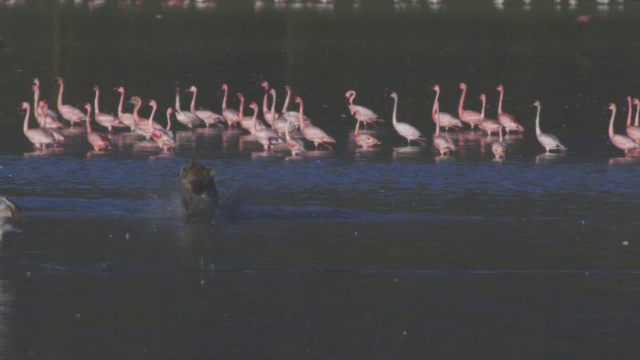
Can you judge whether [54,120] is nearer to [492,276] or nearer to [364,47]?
[492,276]

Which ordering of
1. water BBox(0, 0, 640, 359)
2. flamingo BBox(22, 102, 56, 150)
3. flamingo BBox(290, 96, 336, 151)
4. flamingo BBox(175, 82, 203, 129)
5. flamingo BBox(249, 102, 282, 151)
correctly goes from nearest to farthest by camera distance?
water BBox(0, 0, 640, 359), flamingo BBox(22, 102, 56, 150), flamingo BBox(249, 102, 282, 151), flamingo BBox(290, 96, 336, 151), flamingo BBox(175, 82, 203, 129)

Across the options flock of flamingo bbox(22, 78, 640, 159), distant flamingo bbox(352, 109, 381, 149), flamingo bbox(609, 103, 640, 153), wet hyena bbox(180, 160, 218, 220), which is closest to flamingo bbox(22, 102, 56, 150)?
flock of flamingo bbox(22, 78, 640, 159)

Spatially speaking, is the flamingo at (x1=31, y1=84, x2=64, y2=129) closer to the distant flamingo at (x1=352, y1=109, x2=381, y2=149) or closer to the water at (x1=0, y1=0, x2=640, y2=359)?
the water at (x1=0, y1=0, x2=640, y2=359)

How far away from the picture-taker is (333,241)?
51.0 feet

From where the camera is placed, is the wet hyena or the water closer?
the water

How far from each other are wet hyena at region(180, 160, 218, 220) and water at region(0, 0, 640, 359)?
0.86 feet

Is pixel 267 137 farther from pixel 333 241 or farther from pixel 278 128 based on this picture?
pixel 333 241

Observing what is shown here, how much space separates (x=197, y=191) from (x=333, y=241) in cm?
185

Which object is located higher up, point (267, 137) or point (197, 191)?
point (197, 191)

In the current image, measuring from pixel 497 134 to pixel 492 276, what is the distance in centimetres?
1409

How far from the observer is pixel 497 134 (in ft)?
91.1

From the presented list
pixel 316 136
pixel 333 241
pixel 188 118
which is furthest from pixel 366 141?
pixel 333 241

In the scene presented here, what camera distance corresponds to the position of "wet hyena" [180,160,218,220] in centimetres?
1672

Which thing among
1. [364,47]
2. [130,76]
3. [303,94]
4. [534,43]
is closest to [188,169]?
[303,94]
